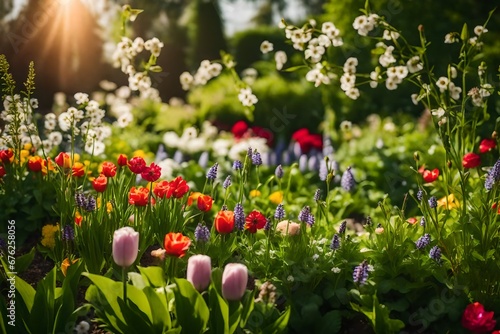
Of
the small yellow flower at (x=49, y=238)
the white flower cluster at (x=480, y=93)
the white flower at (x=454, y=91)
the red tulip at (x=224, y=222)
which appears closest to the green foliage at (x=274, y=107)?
the white flower at (x=454, y=91)

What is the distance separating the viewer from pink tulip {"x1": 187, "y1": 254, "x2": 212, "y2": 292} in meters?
2.48

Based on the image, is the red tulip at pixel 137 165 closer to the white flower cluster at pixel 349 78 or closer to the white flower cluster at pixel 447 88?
the white flower cluster at pixel 349 78

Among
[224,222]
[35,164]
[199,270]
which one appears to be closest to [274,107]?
[35,164]

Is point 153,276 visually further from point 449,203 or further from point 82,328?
point 449,203

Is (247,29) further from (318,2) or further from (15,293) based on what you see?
(15,293)

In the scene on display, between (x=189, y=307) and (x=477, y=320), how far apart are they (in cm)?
121

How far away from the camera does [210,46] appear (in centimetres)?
1728

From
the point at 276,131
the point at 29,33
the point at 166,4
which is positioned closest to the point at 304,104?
the point at 276,131

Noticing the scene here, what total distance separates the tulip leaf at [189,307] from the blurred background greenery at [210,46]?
2.38 meters

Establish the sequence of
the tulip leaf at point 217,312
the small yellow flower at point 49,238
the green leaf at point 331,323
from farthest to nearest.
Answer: the small yellow flower at point 49,238
the green leaf at point 331,323
the tulip leaf at point 217,312

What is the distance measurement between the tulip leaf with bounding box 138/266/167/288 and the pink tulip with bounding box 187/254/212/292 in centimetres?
27

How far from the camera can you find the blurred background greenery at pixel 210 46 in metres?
8.34

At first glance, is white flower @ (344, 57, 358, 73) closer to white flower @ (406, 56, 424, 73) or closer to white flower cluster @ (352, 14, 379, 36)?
white flower cluster @ (352, 14, 379, 36)

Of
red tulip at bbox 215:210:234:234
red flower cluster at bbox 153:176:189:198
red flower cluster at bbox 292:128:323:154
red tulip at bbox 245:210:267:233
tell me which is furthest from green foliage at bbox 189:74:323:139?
red tulip at bbox 215:210:234:234
